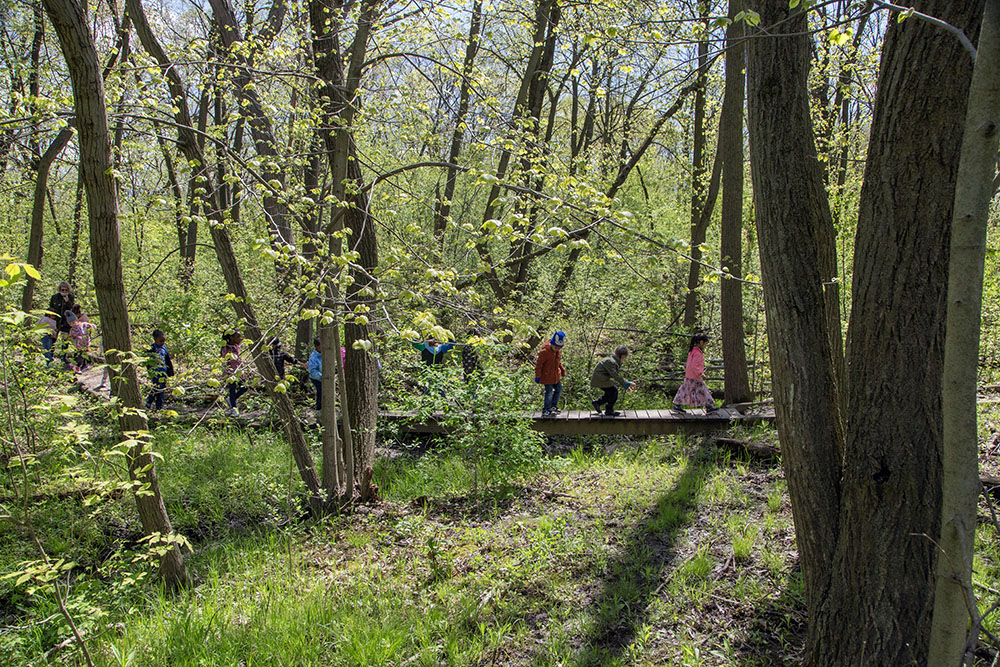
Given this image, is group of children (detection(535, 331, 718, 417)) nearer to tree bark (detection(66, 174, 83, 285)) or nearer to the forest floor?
the forest floor

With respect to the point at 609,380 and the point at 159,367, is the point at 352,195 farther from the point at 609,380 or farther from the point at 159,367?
the point at 609,380

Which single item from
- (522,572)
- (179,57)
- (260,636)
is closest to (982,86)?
(522,572)

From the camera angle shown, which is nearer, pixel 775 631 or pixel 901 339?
pixel 901 339

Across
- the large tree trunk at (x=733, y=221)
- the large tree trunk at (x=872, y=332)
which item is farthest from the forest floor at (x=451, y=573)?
the large tree trunk at (x=733, y=221)

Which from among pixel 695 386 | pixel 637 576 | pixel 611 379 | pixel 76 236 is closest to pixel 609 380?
pixel 611 379

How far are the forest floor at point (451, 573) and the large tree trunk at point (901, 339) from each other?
1.02 metres

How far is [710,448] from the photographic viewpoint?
25.6 ft

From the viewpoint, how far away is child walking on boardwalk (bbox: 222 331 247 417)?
404 centimetres

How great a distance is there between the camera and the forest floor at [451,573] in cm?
382

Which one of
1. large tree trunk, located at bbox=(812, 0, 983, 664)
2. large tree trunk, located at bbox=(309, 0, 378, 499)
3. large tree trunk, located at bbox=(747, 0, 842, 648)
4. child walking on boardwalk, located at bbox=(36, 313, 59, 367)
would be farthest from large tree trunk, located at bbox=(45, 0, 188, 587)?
large tree trunk, located at bbox=(812, 0, 983, 664)

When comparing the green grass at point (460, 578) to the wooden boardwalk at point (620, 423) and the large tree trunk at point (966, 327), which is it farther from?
the large tree trunk at point (966, 327)

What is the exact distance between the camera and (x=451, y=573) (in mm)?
4820

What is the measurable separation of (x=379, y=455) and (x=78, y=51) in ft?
19.4

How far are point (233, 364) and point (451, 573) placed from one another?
10.9 ft
